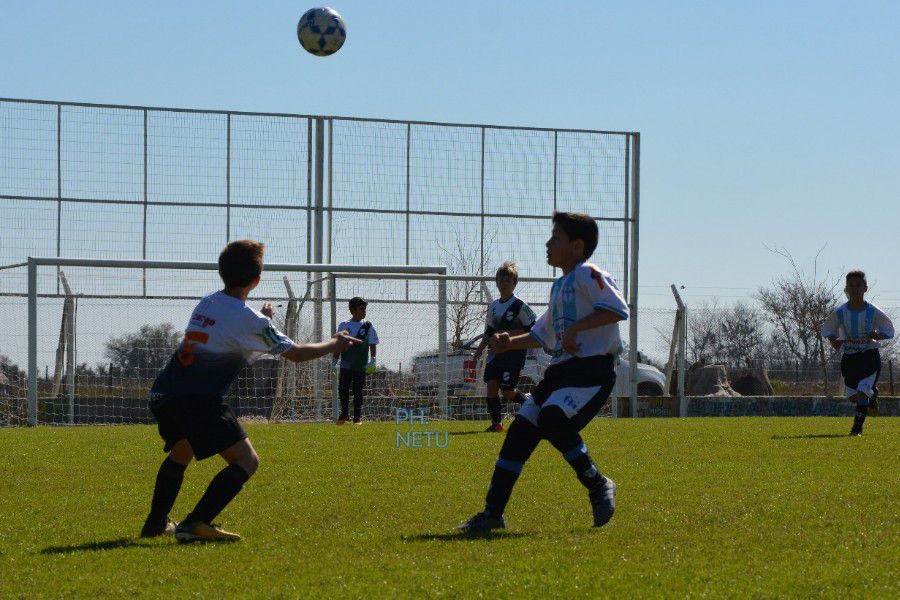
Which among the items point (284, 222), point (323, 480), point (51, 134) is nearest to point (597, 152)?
point (284, 222)

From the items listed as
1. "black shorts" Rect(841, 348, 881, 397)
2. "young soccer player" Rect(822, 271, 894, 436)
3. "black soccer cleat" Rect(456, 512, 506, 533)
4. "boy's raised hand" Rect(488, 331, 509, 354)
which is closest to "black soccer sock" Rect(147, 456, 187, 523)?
"black soccer cleat" Rect(456, 512, 506, 533)

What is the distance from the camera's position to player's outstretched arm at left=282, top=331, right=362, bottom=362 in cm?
583

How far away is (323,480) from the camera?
340 inches

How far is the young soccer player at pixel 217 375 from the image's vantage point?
5.86 m

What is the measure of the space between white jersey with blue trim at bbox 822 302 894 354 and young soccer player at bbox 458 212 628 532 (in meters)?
8.29

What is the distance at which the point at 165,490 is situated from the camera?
615 centimetres

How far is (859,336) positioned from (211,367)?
394 inches

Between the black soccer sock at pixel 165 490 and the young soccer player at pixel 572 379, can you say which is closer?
the black soccer sock at pixel 165 490

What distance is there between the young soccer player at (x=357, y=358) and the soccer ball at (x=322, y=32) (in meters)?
3.70

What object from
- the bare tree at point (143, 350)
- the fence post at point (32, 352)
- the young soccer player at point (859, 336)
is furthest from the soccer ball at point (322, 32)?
the young soccer player at point (859, 336)

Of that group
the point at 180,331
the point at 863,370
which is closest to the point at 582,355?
the point at 863,370

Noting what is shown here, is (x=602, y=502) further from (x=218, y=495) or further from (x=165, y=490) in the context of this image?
(x=165, y=490)

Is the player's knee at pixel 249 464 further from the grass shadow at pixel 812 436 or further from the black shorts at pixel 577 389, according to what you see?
the grass shadow at pixel 812 436

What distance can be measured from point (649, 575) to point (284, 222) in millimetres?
17324
